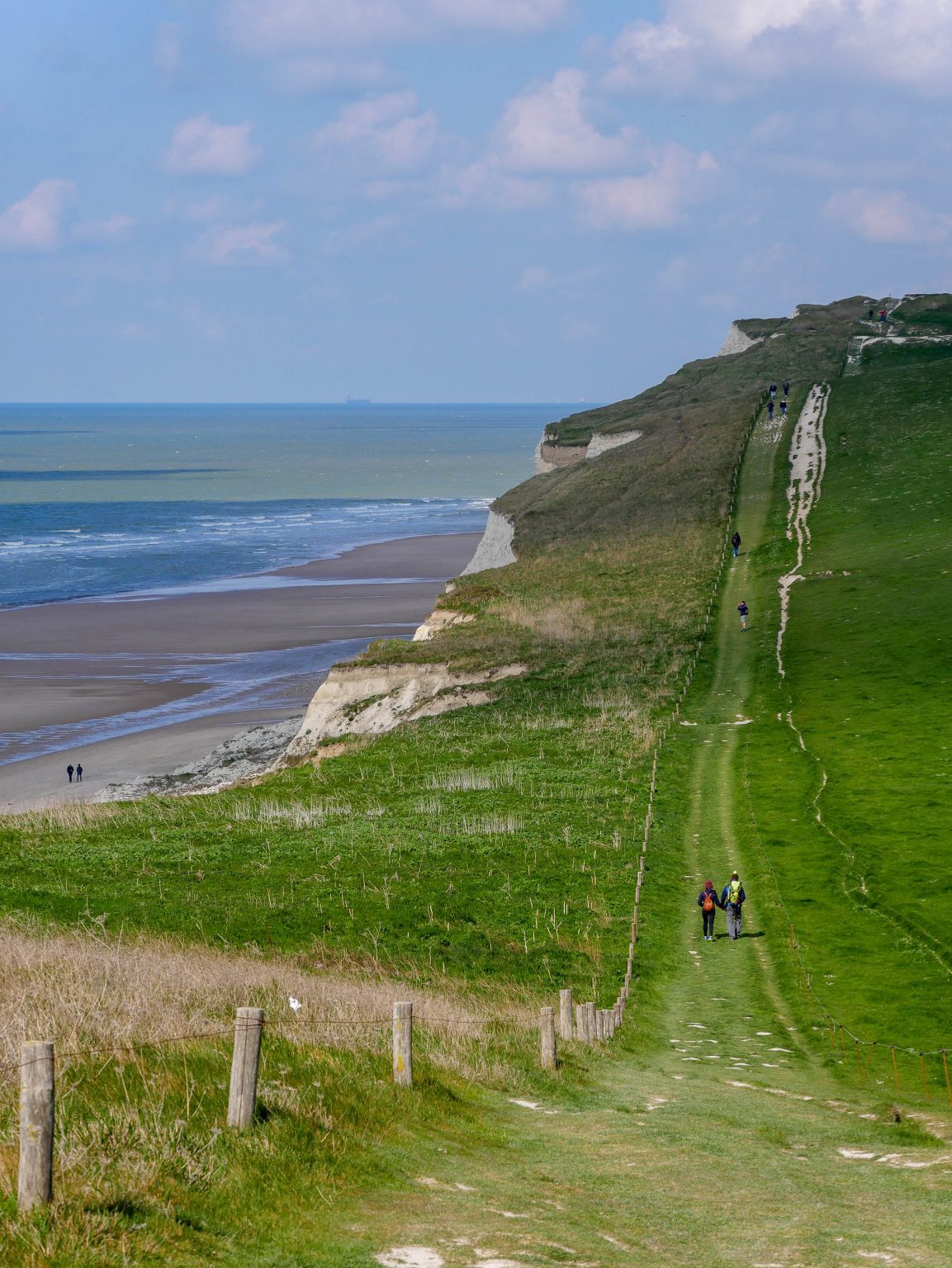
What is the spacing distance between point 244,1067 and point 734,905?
18.9 metres

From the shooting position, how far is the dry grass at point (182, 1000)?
15.1 m

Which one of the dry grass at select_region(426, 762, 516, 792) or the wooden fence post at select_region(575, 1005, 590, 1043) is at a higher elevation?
the dry grass at select_region(426, 762, 516, 792)

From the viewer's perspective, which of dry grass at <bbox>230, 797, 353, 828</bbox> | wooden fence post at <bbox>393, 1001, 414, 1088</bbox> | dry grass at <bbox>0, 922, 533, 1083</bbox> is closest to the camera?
dry grass at <bbox>0, 922, 533, 1083</bbox>

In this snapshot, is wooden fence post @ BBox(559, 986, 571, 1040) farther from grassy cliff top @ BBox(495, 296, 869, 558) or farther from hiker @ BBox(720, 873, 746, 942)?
grassy cliff top @ BBox(495, 296, 869, 558)

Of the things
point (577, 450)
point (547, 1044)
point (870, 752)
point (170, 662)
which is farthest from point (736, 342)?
point (547, 1044)

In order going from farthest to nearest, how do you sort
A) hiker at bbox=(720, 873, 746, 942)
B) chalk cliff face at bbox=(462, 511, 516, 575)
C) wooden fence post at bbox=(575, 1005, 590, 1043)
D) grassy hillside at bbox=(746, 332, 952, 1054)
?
1. chalk cliff face at bbox=(462, 511, 516, 575)
2. hiker at bbox=(720, 873, 746, 942)
3. grassy hillside at bbox=(746, 332, 952, 1054)
4. wooden fence post at bbox=(575, 1005, 590, 1043)

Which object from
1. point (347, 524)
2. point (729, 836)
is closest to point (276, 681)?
point (729, 836)

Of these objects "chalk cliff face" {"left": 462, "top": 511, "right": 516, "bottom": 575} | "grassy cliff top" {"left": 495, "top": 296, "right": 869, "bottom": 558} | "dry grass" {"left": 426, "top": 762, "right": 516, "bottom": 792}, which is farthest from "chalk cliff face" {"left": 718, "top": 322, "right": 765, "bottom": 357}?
"dry grass" {"left": 426, "top": 762, "right": 516, "bottom": 792}

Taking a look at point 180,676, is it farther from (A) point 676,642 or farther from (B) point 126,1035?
(B) point 126,1035

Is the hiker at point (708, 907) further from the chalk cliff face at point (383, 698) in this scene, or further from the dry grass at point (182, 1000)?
the chalk cliff face at point (383, 698)

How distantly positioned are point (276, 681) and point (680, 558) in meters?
25.8

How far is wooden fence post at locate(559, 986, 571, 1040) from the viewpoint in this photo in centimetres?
2127

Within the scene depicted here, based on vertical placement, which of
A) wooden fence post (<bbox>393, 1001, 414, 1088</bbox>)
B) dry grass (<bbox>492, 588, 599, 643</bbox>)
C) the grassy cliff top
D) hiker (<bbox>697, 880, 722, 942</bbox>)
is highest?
the grassy cliff top

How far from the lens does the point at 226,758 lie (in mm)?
61688
